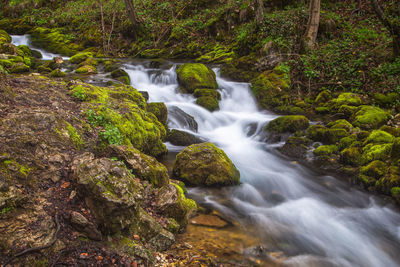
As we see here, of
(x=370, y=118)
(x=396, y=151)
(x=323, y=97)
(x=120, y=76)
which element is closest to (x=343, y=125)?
(x=370, y=118)

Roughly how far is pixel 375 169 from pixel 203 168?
4273mm

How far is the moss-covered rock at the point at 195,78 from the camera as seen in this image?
41.8 feet

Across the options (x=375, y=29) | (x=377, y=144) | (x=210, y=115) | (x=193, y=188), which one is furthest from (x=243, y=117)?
(x=375, y=29)

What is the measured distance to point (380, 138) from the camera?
7.08 m

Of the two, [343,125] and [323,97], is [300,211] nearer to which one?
[343,125]

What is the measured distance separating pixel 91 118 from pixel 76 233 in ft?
9.54

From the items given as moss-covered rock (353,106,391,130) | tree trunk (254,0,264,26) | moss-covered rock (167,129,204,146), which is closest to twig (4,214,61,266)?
moss-covered rock (167,129,204,146)

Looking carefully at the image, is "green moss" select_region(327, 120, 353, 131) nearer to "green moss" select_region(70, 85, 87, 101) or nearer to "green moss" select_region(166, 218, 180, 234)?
"green moss" select_region(166, 218, 180, 234)

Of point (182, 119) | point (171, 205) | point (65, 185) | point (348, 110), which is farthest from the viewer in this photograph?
point (182, 119)

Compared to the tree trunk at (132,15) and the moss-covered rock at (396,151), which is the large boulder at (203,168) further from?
the tree trunk at (132,15)

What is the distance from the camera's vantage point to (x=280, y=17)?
47.6 feet

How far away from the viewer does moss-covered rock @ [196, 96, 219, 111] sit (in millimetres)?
11500

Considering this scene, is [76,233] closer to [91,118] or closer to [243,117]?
[91,118]

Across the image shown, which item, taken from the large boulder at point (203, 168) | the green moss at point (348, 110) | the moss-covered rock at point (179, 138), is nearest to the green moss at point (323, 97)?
the green moss at point (348, 110)
